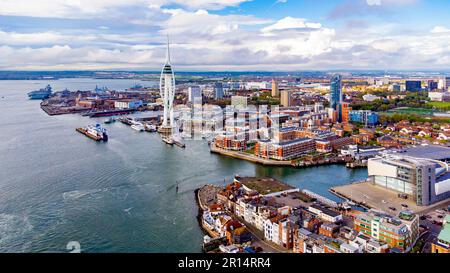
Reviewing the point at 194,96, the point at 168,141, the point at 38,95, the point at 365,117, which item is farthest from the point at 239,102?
the point at 38,95

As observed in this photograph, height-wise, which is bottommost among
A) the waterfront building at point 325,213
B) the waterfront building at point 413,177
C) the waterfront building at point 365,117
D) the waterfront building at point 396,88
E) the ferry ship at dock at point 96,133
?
the waterfront building at point 325,213

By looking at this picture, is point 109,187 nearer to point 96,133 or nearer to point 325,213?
point 325,213

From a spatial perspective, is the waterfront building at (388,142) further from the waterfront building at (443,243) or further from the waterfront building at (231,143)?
the waterfront building at (443,243)

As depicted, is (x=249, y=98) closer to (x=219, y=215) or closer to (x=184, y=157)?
(x=184, y=157)

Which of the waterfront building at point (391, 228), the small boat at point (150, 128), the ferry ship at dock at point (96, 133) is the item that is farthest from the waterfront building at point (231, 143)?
the waterfront building at point (391, 228)

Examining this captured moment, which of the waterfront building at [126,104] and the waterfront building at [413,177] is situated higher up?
the waterfront building at [126,104]

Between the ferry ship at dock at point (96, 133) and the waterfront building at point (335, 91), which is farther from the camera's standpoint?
the waterfront building at point (335, 91)

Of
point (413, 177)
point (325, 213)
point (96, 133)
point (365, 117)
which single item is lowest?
point (325, 213)
